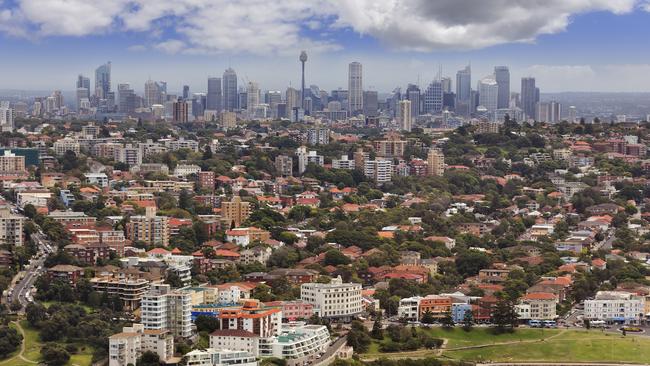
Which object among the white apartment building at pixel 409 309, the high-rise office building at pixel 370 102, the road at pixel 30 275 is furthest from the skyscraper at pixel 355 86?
the white apartment building at pixel 409 309

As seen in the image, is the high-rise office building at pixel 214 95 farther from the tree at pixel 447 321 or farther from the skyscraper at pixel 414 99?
the tree at pixel 447 321

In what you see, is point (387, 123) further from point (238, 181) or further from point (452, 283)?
point (452, 283)

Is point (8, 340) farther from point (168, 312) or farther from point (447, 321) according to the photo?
point (447, 321)

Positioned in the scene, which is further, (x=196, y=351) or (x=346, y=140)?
(x=346, y=140)

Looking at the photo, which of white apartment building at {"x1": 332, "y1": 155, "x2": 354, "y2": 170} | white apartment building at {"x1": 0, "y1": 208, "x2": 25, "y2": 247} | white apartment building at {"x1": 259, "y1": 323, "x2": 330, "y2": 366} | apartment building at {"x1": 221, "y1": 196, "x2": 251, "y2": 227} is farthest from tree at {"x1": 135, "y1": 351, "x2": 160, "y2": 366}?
white apartment building at {"x1": 332, "y1": 155, "x2": 354, "y2": 170}

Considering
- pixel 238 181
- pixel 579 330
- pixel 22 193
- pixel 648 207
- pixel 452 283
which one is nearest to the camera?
pixel 579 330

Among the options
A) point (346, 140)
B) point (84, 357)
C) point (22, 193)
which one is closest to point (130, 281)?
point (84, 357)

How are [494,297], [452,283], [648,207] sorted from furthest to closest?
[648,207] → [452,283] → [494,297]
